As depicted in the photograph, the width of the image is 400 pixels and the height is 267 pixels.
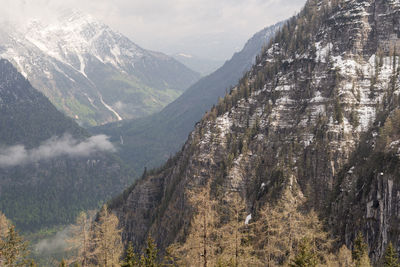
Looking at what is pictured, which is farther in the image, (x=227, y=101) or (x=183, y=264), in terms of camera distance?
(x=227, y=101)

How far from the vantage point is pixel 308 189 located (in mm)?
117938

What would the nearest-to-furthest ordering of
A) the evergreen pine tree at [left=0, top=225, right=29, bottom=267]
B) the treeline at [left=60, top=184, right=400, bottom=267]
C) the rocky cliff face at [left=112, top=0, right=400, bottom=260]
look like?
the treeline at [left=60, top=184, right=400, bottom=267], the evergreen pine tree at [left=0, top=225, right=29, bottom=267], the rocky cliff face at [left=112, top=0, right=400, bottom=260]

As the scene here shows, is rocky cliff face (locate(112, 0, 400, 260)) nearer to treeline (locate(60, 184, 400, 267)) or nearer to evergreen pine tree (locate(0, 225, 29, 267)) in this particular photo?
treeline (locate(60, 184, 400, 267))

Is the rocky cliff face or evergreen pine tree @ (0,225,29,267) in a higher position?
the rocky cliff face

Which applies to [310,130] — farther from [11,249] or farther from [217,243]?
[11,249]

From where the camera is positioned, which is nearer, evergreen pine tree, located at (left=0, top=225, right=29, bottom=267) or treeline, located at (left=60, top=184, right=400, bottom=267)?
treeline, located at (left=60, top=184, right=400, bottom=267)

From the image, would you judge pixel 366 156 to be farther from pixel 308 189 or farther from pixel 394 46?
pixel 394 46

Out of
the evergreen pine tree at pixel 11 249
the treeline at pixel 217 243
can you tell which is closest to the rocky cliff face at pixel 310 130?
the treeline at pixel 217 243

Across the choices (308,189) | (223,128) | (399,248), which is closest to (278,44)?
(223,128)

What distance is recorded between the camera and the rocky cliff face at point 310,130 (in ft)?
357

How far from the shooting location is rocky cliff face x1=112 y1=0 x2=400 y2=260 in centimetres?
10888

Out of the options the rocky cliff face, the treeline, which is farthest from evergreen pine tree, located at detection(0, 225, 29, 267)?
the rocky cliff face

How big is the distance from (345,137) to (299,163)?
16.9m

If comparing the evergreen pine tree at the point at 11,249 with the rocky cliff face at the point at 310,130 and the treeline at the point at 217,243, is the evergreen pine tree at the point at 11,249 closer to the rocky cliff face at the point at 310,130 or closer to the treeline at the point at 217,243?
the treeline at the point at 217,243
